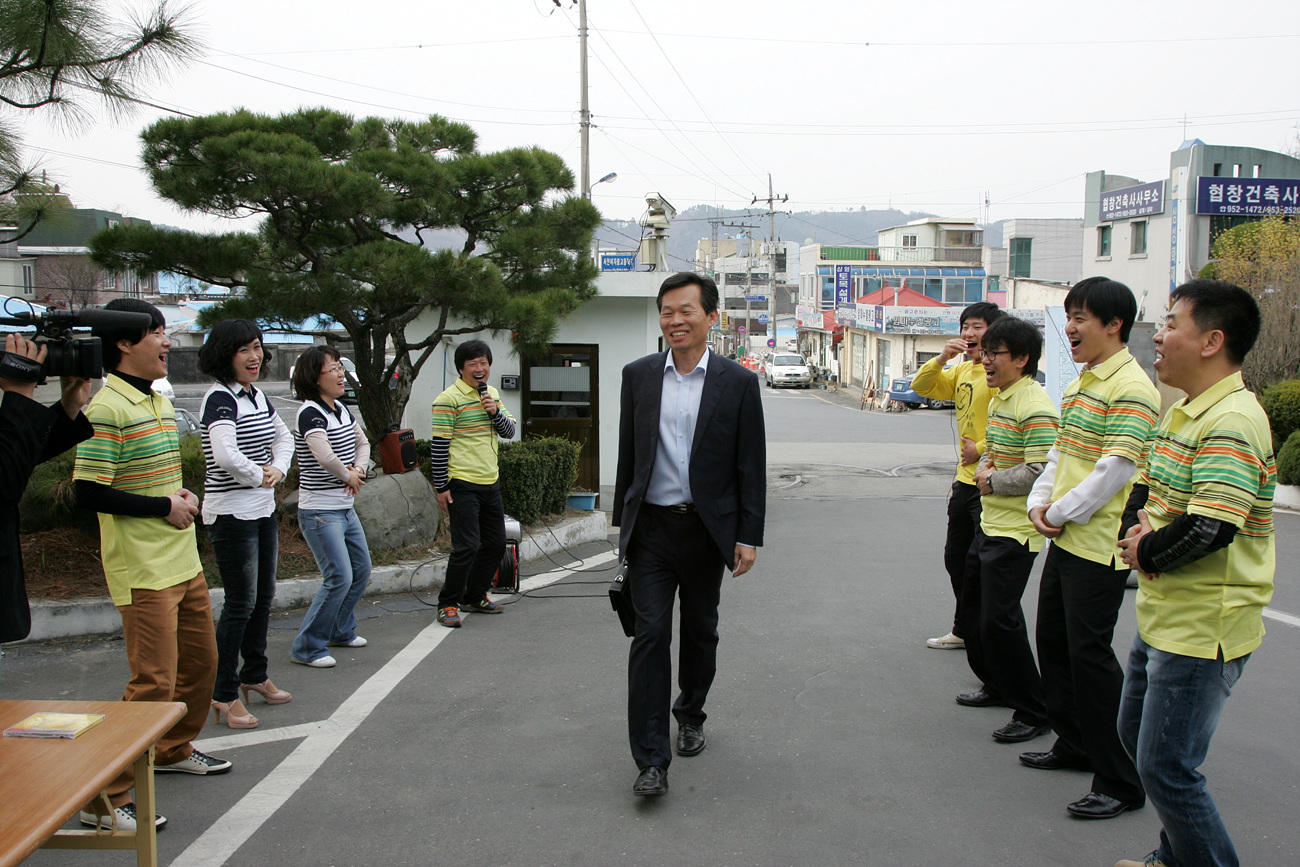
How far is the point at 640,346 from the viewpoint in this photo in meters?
Result: 12.7

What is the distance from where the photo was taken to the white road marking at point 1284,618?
253 inches

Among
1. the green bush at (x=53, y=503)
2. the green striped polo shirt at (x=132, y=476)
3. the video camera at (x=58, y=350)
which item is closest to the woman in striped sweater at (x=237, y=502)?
the green striped polo shirt at (x=132, y=476)

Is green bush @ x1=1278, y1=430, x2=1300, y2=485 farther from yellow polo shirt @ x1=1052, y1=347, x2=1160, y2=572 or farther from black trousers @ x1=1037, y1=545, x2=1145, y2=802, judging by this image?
black trousers @ x1=1037, y1=545, x2=1145, y2=802

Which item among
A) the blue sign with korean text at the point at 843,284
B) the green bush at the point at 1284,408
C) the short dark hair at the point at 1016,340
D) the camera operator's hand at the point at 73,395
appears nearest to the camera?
the camera operator's hand at the point at 73,395

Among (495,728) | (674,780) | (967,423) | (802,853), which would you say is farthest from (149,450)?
(967,423)

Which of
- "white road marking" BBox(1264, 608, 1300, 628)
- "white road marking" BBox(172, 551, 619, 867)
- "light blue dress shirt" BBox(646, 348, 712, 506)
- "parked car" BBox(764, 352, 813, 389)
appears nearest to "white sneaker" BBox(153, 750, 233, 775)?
"white road marking" BBox(172, 551, 619, 867)

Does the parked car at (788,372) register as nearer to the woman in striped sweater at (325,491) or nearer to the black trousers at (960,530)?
the black trousers at (960,530)

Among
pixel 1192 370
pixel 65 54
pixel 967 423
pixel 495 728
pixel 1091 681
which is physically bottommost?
pixel 495 728

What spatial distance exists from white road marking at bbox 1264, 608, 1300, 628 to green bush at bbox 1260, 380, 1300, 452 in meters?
7.96

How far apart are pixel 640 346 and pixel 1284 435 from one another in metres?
9.36

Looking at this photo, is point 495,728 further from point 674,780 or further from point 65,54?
point 65,54

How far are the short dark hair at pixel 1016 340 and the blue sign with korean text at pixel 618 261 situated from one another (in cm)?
1157

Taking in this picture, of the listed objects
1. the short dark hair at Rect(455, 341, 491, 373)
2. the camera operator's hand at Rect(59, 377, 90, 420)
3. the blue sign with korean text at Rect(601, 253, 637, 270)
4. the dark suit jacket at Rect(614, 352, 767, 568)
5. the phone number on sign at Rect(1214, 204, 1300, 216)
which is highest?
the phone number on sign at Rect(1214, 204, 1300, 216)

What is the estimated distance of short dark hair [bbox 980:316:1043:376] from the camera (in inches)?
175
